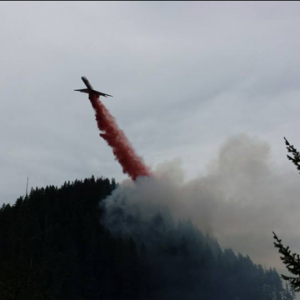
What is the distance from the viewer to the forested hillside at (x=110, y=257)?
392ft

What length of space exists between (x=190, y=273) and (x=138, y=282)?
28.3 m

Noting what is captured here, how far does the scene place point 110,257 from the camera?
13125cm

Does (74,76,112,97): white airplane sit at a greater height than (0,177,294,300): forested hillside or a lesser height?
greater

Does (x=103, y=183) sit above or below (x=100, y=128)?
above

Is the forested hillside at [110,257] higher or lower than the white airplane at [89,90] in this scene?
lower

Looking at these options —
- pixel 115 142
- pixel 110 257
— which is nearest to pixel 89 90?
pixel 115 142

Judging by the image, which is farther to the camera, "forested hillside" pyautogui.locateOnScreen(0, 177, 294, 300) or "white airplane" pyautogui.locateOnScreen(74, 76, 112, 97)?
"forested hillside" pyautogui.locateOnScreen(0, 177, 294, 300)

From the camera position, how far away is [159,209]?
531ft

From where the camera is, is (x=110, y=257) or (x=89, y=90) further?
(x=110, y=257)

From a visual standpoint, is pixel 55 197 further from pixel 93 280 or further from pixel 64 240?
pixel 93 280

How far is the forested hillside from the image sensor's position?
119 m

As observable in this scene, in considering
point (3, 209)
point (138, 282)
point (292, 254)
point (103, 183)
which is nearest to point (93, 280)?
point (138, 282)

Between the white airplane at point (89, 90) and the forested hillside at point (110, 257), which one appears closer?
the white airplane at point (89, 90)

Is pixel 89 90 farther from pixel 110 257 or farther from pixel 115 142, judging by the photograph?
pixel 110 257
